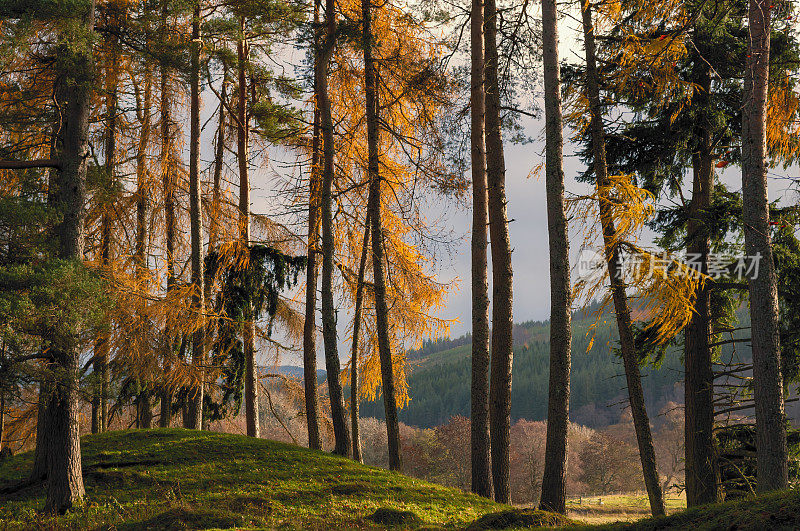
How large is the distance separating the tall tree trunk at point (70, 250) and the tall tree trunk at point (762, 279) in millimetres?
8856

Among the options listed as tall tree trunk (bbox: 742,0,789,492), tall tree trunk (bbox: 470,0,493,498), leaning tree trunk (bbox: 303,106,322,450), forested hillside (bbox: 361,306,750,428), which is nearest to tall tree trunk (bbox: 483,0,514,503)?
tall tree trunk (bbox: 470,0,493,498)

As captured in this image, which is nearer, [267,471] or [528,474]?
[267,471]

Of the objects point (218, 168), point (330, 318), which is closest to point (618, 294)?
point (330, 318)

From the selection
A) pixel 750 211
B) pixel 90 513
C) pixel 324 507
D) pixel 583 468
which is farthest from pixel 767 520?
pixel 583 468

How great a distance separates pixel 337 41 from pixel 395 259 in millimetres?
4993

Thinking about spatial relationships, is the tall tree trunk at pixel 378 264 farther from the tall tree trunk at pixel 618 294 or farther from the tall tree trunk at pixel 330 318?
the tall tree trunk at pixel 618 294

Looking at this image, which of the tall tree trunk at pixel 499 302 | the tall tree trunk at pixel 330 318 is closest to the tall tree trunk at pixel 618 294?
the tall tree trunk at pixel 499 302

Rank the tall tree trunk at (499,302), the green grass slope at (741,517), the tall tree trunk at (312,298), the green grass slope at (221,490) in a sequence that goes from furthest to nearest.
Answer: the tall tree trunk at (312,298) → the tall tree trunk at (499,302) → the green grass slope at (221,490) → the green grass slope at (741,517)

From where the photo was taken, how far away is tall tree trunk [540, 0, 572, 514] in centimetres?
802

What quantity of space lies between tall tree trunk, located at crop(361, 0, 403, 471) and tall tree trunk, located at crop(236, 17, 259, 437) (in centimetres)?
309

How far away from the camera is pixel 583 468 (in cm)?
4369

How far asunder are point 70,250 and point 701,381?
10.6 m

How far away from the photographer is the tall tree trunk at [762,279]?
6895mm

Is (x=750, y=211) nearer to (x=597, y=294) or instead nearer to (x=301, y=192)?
(x=597, y=294)
